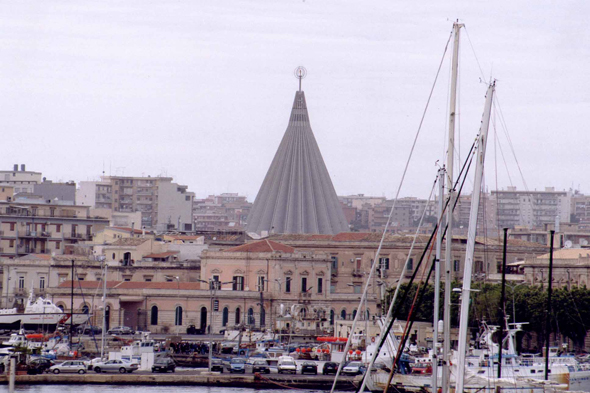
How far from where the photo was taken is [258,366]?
6062 centimetres

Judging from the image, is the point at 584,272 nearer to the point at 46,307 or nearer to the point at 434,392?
the point at 46,307

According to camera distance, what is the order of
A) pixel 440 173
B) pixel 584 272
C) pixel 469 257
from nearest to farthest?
pixel 469 257, pixel 440 173, pixel 584 272

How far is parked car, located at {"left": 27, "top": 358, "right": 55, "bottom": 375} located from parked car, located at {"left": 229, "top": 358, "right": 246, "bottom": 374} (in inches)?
284

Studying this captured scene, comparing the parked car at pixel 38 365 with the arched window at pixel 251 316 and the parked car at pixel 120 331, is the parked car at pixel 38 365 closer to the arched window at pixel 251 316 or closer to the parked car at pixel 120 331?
the parked car at pixel 120 331

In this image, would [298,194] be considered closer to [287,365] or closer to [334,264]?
[334,264]

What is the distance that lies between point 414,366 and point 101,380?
12.0 m

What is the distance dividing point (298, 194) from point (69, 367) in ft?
264

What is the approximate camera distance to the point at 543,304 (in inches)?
2672

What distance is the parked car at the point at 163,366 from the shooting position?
59875 mm

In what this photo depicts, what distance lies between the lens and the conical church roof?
447 ft

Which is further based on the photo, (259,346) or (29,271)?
(29,271)

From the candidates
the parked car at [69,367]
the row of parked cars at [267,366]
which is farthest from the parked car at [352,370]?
the parked car at [69,367]

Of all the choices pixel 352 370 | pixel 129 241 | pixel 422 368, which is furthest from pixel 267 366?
pixel 129 241

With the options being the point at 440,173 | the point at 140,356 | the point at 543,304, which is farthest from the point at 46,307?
the point at 440,173
